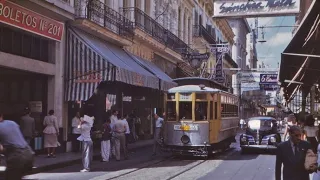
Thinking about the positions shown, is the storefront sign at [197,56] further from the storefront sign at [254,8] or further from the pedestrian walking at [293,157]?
the pedestrian walking at [293,157]

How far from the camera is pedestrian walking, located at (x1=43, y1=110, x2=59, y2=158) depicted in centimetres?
1869

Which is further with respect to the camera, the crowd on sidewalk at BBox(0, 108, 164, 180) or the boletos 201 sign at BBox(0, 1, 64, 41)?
the boletos 201 sign at BBox(0, 1, 64, 41)

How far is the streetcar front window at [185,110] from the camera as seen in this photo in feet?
68.8

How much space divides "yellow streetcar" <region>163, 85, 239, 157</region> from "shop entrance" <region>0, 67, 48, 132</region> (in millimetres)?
4891

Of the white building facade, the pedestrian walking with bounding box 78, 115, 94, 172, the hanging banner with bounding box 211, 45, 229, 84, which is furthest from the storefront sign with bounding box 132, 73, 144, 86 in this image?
the white building facade

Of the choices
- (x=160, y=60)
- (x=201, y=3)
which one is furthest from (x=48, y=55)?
(x=201, y=3)

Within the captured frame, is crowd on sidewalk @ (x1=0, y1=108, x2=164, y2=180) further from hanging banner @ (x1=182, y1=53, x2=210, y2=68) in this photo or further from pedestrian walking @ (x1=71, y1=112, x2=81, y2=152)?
hanging banner @ (x1=182, y1=53, x2=210, y2=68)

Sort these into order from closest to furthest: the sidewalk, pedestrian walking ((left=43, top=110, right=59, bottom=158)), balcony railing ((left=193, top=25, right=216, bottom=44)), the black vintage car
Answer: the sidewalk < pedestrian walking ((left=43, top=110, right=59, bottom=158)) < the black vintage car < balcony railing ((left=193, top=25, right=216, bottom=44))

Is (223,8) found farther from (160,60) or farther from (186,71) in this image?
(186,71)

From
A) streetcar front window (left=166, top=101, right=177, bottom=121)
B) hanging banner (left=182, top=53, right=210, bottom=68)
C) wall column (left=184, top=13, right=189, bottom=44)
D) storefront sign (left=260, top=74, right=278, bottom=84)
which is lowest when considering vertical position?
streetcar front window (left=166, top=101, right=177, bottom=121)

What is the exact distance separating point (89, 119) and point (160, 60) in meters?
20.1

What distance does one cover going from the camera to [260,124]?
2364 centimetres

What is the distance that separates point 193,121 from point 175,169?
415 centimetres

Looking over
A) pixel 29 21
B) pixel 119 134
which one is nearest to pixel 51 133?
pixel 119 134
